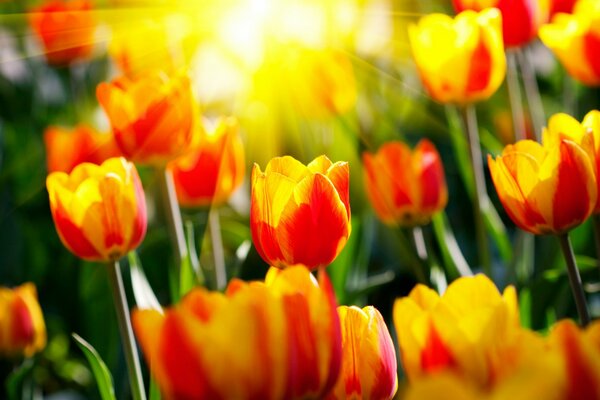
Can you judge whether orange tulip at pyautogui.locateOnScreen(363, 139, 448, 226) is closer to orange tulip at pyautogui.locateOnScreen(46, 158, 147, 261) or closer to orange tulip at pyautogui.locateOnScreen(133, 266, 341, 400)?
orange tulip at pyautogui.locateOnScreen(46, 158, 147, 261)

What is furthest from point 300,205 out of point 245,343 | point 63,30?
point 63,30

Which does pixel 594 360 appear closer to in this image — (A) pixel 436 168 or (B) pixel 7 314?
(A) pixel 436 168

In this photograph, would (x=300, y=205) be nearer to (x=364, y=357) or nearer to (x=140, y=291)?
(x=364, y=357)

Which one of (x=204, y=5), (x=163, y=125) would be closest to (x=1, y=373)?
(x=163, y=125)

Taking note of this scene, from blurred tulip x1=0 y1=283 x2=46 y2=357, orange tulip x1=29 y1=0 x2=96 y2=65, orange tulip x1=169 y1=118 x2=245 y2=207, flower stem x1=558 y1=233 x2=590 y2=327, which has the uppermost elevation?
orange tulip x1=29 y1=0 x2=96 y2=65

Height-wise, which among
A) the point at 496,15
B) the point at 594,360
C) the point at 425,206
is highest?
the point at 496,15

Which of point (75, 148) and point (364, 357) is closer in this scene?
point (364, 357)

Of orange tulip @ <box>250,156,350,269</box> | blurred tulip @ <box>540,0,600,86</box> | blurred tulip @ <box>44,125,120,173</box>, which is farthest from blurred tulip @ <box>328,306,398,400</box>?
blurred tulip @ <box>44,125,120,173</box>
